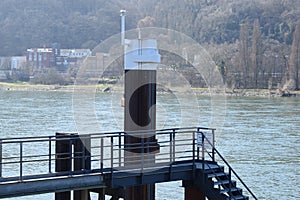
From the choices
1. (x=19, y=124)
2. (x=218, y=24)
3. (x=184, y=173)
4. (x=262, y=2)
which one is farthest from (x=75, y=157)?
(x=262, y=2)

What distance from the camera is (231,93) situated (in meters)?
90.7

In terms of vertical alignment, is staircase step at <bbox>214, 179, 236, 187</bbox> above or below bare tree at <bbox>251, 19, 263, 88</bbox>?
below

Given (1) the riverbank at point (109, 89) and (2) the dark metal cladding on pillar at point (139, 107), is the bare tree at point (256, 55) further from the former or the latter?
(2) the dark metal cladding on pillar at point (139, 107)

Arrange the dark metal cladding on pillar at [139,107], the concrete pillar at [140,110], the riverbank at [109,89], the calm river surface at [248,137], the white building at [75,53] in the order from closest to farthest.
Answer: the concrete pillar at [140,110] < the dark metal cladding on pillar at [139,107] < the calm river surface at [248,137] < the riverbank at [109,89] < the white building at [75,53]

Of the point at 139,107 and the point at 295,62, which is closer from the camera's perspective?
the point at 139,107

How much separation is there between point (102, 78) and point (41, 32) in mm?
47306

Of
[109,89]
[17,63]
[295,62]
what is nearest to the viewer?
[109,89]

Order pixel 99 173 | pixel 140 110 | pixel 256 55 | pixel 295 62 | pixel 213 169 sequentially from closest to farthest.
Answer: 1. pixel 99 173
2. pixel 140 110
3. pixel 213 169
4. pixel 295 62
5. pixel 256 55

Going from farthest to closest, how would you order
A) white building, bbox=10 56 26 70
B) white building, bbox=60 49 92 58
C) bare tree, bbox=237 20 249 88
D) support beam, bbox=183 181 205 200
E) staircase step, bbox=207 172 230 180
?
1. white building, bbox=10 56 26 70
2. white building, bbox=60 49 92 58
3. bare tree, bbox=237 20 249 88
4. support beam, bbox=183 181 205 200
5. staircase step, bbox=207 172 230 180

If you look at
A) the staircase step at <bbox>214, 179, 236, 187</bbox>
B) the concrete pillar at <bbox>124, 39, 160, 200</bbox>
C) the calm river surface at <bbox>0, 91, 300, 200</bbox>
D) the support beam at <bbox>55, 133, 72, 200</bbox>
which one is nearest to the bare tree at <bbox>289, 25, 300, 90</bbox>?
the calm river surface at <bbox>0, 91, 300, 200</bbox>

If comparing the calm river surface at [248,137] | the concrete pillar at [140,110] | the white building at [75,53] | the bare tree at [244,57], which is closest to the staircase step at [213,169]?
the concrete pillar at [140,110]

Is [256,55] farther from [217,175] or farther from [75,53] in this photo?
[217,175]

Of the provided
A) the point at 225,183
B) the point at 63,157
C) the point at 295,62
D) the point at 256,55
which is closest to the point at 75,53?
the point at 256,55

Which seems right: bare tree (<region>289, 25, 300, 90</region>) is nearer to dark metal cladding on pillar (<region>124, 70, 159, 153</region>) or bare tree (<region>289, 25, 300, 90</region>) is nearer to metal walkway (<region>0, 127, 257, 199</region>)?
metal walkway (<region>0, 127, 257, 199</region>)
